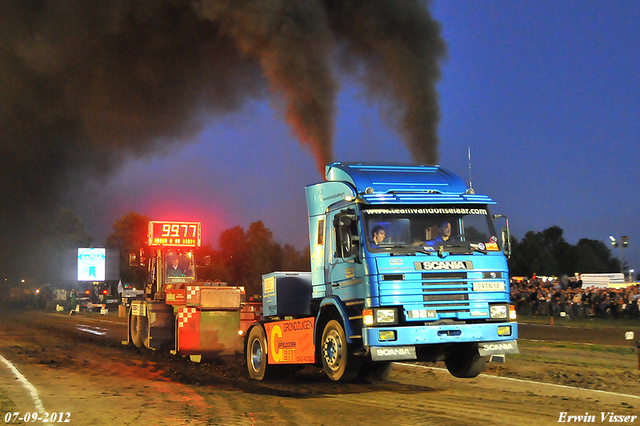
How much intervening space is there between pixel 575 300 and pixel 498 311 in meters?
24.4

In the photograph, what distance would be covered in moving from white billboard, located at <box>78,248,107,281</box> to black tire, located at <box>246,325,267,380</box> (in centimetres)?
4981

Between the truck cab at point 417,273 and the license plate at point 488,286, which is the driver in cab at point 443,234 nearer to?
the truck cab at point 417,273

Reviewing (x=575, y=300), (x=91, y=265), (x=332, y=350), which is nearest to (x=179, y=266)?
(x=332, y=350)

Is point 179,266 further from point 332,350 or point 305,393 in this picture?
point 332,350

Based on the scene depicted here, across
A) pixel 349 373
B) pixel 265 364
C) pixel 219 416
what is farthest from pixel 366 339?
pixel 265 364

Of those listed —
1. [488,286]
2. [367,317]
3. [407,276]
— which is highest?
[407,276]

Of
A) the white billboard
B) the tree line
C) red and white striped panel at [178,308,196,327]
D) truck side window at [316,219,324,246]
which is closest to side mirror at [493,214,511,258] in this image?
truck side window at [316,219,324,246]

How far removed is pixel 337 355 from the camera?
10.2 meters

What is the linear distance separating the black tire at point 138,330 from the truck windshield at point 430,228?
1138 centimetres

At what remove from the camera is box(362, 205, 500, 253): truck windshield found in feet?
32.6

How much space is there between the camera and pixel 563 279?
112 feet

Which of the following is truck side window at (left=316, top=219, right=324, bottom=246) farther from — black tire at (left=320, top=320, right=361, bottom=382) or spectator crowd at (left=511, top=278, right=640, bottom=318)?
spectator crowd at (left=511, top=278, right=640, bottom=318)

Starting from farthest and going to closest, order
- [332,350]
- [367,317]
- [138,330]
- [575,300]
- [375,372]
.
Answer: [575,300] → [138,330] → [375,372] → [332,350] → [367,317]

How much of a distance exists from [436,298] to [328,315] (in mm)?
1975
